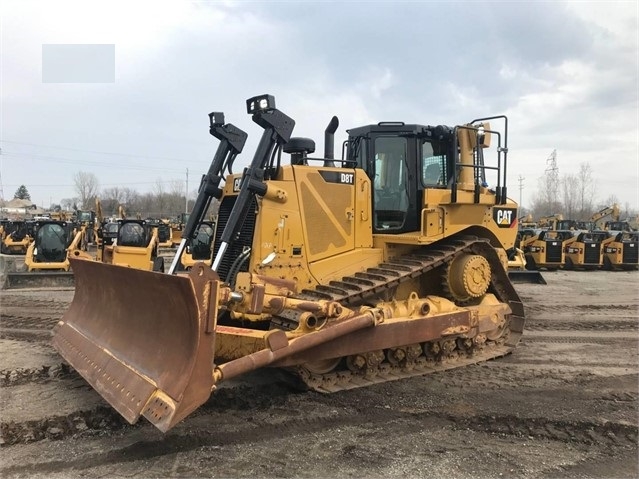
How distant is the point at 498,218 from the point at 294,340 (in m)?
3.97

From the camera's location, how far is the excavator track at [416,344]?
5312 millimetres

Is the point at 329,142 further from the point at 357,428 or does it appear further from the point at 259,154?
the point at 357,428

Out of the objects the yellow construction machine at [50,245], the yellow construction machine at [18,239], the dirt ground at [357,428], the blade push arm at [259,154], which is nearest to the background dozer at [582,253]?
the dirt ground at [357,428]

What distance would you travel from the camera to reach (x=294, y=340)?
4.48 meters

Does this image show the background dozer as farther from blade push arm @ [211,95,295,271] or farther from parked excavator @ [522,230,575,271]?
blade push arm @ [211,95,295,271]

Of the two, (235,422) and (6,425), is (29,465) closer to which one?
(6,425)

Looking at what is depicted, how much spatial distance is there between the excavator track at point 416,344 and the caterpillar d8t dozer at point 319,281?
0.02m

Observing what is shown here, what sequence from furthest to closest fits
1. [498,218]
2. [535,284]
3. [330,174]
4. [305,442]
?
1. [535,284]
2. [498,218]
3. [330,174]
4. [305,442]

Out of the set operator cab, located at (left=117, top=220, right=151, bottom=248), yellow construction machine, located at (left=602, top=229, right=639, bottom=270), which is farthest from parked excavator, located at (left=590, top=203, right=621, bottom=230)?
operator cab, located at (left=117, top=220, right=151, bottom=248)

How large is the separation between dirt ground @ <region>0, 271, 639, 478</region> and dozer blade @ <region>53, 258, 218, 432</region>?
40 cm

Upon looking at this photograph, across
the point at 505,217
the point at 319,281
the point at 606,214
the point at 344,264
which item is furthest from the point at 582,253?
the point at 319,281

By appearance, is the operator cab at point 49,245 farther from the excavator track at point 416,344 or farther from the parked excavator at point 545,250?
the parked excavator at point 545,250

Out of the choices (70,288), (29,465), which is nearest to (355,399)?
(29,465)

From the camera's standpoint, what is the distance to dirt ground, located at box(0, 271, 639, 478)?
378 centimetres
